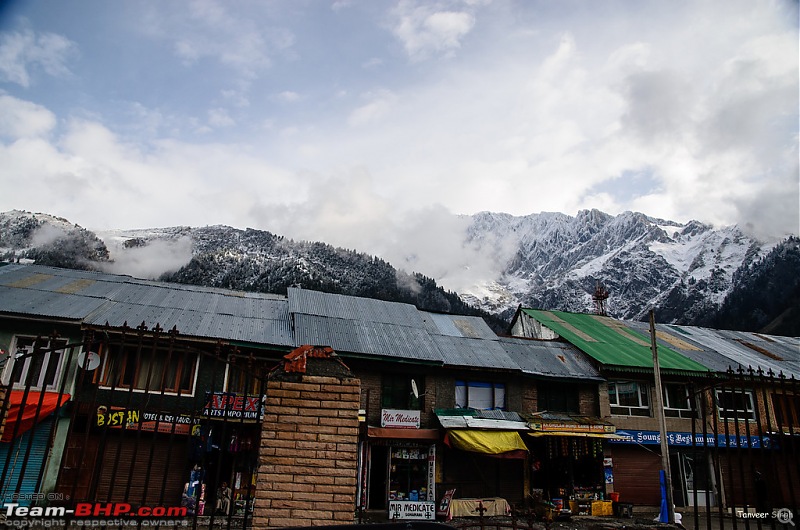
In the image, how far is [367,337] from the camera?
21.7m

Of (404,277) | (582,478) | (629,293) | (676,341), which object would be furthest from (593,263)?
(582,478)

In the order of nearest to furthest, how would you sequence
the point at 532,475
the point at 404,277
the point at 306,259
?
the point at 532,475 < the point at 404,277 < the point at 306,259

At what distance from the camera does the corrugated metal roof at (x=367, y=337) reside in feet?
66.8

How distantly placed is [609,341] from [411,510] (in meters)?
14.6

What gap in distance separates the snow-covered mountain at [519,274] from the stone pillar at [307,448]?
1911 inches

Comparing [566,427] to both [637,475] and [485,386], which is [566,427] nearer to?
[485,386]

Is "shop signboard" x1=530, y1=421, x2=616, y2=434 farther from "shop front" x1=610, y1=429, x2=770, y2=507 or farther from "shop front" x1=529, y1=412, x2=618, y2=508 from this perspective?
"shop front" x1=610, y1=429, x2=770, y2=507

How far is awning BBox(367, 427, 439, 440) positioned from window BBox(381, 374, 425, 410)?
1.03m

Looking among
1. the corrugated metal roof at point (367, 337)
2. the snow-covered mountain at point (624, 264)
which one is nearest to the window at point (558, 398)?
the corrugated metal roof at point (367, 337)

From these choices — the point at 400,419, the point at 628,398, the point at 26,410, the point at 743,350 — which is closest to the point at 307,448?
the point at 26,410

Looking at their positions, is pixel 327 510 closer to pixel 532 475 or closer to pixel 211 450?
pixel 211 450

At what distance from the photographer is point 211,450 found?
693 inches

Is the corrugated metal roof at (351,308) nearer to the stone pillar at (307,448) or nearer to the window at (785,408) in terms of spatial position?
the window at (785,408)

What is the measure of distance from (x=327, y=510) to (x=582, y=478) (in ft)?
62.8
